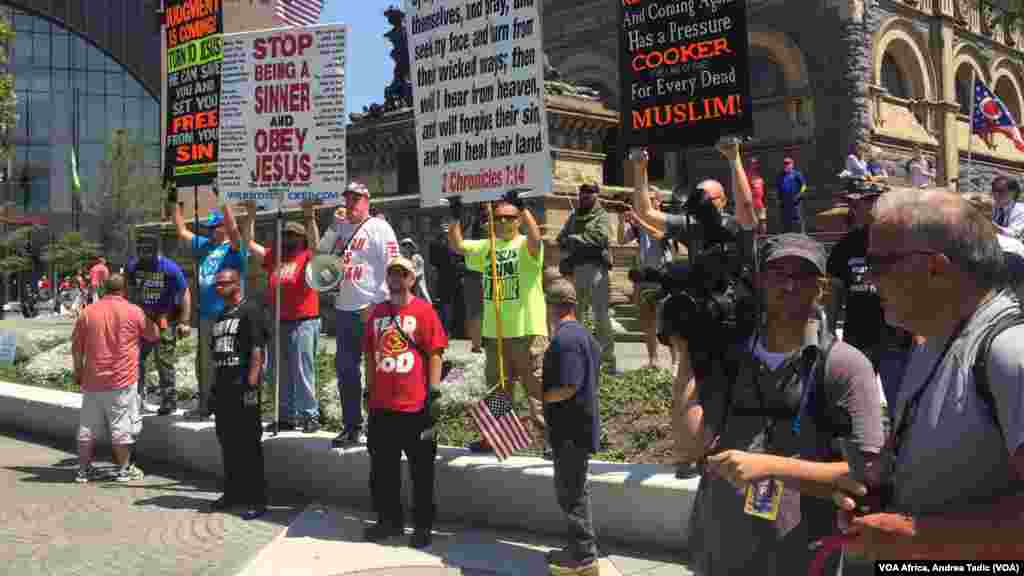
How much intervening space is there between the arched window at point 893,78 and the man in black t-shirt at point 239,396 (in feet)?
73.2

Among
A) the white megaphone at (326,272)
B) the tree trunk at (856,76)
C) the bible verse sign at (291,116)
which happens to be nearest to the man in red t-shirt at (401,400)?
the white megaphone at (326,272)

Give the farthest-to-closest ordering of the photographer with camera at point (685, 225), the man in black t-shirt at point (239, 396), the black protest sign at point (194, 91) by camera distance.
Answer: the black protest sign at point (194, 91) → the man in black t-shirt at point (239, 396) → the photographer with camera at point (685, 225)

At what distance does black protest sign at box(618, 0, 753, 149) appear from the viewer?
229 inches

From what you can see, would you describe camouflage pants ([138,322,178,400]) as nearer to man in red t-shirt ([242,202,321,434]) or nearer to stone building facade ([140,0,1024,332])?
man in red t-shirt ([242,202,321,434])

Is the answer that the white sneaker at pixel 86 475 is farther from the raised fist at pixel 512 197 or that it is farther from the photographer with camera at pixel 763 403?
the photographer with camera at pixel 763 403

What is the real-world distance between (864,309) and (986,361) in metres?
4.33

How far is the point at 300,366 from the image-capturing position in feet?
26.9

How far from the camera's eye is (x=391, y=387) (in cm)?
637

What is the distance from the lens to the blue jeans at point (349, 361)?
25.0 feet

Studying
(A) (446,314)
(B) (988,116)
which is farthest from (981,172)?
(A) (446,314)

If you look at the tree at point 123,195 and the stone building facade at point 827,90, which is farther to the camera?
the tree at point 123,195

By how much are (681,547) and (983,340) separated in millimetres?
4017

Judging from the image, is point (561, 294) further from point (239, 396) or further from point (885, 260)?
point (885, 260)

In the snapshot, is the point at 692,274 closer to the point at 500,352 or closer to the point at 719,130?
the point at 719,130
